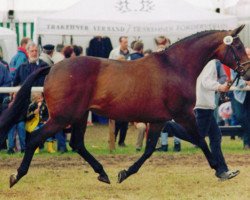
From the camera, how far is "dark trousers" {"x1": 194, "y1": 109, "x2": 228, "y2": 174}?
11.6m

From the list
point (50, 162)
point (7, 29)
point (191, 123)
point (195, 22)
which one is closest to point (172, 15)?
point (195, 22)

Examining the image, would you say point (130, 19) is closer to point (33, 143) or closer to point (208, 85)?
point (208, 85)

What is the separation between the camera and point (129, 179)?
1182 cm

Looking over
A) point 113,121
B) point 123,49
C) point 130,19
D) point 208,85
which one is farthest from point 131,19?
point 208,85

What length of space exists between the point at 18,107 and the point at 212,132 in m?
2.63

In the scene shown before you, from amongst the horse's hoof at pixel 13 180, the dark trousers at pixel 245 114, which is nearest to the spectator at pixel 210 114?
the horse's hoof at pixel 13 180

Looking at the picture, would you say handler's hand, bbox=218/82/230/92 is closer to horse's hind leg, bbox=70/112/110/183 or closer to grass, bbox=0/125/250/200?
grass, bbox=0/125/250/200

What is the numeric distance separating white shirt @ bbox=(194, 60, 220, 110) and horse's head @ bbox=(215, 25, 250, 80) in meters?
0.85

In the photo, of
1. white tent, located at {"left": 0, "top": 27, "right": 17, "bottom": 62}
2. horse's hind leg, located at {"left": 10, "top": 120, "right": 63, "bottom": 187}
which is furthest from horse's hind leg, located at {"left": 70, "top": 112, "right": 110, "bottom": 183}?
white tent, located at {"left": 0, "top": 27, "right": 17, "bottom": 62}

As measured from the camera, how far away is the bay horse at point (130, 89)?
10914 mm

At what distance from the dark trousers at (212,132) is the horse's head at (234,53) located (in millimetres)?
922

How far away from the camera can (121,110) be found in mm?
11148

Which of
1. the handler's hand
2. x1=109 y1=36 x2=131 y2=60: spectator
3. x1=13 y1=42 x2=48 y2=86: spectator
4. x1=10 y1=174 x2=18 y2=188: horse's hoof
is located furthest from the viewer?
x1=109 y1=36 x2=131 y2=60: spectator

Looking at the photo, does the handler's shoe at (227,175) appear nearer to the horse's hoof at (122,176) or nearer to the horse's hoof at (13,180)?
the horse's hoof at (122,176)
